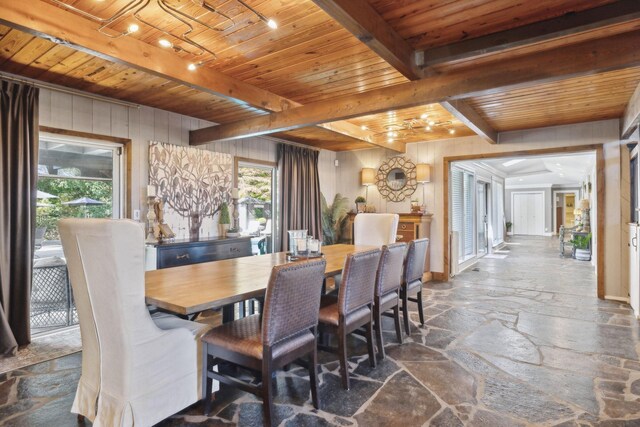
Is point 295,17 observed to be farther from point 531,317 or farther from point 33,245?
point 531,317

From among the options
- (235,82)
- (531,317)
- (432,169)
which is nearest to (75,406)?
(235,82)

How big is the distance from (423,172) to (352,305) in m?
3.95

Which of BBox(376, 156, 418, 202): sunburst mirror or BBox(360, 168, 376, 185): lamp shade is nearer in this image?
BBox(376, 156, 418, 202): sunburst mirror

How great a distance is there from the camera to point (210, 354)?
2061 mm

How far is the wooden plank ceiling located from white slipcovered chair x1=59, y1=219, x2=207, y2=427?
51.2 inches

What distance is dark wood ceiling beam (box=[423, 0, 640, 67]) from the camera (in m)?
2.01

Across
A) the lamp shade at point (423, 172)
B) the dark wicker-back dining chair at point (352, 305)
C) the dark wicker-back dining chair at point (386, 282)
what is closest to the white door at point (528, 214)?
the lamp shade at point (423, 172)

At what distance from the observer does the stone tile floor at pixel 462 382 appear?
206 centimetres

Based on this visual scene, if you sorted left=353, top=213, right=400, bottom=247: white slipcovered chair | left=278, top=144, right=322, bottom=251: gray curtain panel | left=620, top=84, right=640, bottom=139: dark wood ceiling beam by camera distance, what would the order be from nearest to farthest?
left=620, top=84, right=640, bottom=139: dark wood ceiling beam
left=353, top=213, right=400, bottom=247: white slipcovered chair
left=278, top=144, right=322, bottom=251: gray curtain panel

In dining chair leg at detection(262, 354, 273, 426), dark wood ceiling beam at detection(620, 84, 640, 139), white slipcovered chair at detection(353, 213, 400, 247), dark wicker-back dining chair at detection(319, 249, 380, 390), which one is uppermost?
dark wood ceiling beam at detection(620, 84, 640, 139)

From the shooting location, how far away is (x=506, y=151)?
17.3 feet

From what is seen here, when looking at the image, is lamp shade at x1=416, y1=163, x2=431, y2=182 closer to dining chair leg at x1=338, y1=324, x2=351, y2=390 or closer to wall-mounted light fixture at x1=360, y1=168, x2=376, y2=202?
wall-mounted light fixture at x1=360, y1=168, x2=376, y2=202

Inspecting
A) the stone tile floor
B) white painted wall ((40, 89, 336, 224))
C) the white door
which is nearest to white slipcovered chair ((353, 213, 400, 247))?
the stone tile floor

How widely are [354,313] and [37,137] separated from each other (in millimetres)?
3134
